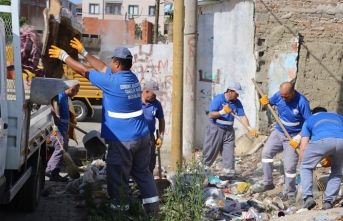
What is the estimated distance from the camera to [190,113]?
11.4 metres

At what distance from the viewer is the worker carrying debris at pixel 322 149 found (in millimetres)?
6852

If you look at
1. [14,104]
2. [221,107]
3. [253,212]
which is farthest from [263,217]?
[14,104]

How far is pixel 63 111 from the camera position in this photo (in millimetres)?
9133


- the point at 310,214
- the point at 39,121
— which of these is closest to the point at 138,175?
the point at 39,121

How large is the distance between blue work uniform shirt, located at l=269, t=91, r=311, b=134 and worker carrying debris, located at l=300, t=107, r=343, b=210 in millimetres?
979

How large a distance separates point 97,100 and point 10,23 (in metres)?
13.0

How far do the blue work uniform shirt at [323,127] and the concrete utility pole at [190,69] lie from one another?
4223 mm

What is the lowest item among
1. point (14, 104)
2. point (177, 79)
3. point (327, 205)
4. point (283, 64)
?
point (327, 205)

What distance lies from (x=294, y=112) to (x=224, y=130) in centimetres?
136

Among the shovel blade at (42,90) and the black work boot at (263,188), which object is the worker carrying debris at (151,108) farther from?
the shovel blade at (42,90)

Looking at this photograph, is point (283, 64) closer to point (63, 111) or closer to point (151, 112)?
point (151, 112)

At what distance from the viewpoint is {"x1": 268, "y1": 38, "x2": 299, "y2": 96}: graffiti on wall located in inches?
449

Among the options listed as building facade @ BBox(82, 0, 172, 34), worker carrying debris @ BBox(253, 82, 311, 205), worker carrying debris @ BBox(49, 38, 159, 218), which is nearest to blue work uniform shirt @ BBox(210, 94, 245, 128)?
worker carrying debris @ BBox(253, 82, 311, 205)

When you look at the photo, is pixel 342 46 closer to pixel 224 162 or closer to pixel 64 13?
pixel 224 162
